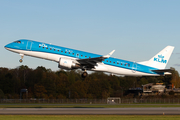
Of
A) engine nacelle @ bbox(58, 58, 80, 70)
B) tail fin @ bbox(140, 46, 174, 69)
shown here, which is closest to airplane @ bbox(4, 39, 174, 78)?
engine nacelle @ bbox(58, 58, 80, 70)

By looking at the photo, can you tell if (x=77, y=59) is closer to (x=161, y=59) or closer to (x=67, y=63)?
(x=67, y=63)

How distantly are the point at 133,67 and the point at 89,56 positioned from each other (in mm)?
7725

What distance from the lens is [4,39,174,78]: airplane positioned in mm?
39688

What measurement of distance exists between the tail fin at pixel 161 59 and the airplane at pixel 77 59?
1384mm

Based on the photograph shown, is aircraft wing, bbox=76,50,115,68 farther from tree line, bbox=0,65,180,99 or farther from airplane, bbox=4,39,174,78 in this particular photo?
tree line, bbox=0,65,180,99

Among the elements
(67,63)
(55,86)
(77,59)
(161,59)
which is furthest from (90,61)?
(55,86)

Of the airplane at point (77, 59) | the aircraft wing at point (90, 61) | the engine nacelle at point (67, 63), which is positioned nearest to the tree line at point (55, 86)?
the airplane at point (77, 59)

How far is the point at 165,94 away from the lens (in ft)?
289

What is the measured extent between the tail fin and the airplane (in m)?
1.38

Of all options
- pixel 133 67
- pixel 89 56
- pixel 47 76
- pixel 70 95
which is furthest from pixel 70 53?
pixel 47 76

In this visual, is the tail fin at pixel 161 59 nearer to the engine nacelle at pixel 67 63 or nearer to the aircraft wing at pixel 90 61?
the aircraft wing at pixel 90 61

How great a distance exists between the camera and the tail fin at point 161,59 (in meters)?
45.2

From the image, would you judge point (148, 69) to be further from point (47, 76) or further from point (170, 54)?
point (47, 76)

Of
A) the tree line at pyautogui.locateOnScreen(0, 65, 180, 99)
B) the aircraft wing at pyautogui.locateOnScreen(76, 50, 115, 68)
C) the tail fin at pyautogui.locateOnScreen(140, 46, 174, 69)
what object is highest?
the tail fin at pyautogui.locateOnScreen(140, 46, 174, 69)
